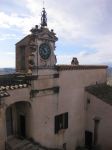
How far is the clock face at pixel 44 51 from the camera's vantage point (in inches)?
795

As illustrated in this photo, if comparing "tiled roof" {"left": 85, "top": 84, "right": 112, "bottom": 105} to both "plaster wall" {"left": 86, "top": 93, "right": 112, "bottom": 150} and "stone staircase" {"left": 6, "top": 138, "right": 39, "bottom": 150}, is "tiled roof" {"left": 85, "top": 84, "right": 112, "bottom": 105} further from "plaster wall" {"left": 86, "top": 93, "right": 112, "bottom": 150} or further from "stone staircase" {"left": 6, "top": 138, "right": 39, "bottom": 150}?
"stone staircase" {"left": 6, "top": 138, "right": 39, "bottom": 150}

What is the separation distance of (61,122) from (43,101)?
3.32 m

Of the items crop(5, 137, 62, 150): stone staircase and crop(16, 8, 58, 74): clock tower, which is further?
crop(16, 8, 58, 74): clock tower

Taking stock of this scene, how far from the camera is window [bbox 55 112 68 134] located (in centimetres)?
2211

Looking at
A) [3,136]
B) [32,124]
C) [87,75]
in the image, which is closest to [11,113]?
[32,124]

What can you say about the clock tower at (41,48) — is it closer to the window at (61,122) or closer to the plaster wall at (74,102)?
the plaster wall at (74,102)

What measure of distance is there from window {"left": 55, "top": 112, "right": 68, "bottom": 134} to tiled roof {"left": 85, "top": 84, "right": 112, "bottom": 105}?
154 inches

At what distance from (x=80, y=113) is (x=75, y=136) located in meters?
2.28

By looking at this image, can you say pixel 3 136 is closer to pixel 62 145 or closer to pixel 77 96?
pixel 62 145

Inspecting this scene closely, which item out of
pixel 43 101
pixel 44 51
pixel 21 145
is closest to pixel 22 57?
pixel 44 51

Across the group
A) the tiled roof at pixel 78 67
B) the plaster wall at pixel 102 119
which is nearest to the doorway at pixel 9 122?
the tiled roof at pixel 78 67

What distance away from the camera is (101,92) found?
25.9 metres

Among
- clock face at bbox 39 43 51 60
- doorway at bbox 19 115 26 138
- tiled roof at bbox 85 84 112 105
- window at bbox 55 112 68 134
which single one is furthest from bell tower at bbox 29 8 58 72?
tiled roof at bbox 85 84 112 105

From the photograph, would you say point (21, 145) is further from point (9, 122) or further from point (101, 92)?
point (101, 92)
